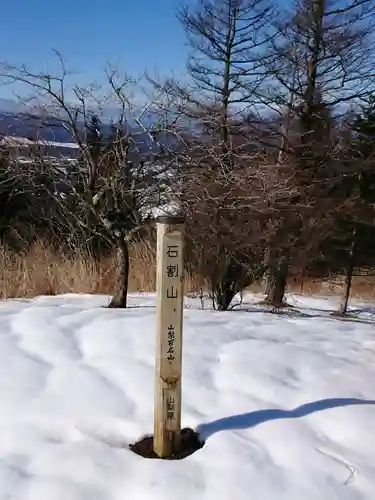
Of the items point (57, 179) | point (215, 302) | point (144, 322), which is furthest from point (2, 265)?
point (144, 322)

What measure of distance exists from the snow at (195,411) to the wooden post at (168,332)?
0.13 meters

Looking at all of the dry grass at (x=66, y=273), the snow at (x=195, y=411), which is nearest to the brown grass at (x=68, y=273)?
the dry grass at (x=66, y=273)

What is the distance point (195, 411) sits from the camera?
277cm

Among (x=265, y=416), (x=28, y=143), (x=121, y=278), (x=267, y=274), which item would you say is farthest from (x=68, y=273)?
(x=265, y=416)

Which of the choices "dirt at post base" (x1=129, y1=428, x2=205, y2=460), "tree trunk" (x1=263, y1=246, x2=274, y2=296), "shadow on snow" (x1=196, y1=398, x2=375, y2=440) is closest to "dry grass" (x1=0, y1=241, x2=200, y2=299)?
"tree trunk" (x1=263, y1=246, x2=274, y2=296)

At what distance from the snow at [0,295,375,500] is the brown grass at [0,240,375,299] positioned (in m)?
2.15

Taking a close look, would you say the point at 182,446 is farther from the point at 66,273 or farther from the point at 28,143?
the point at 66,273

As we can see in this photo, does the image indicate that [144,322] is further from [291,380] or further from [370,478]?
[370,478]

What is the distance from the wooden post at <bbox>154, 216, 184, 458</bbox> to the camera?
7.47 feet

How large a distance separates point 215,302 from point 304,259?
11.2 feet

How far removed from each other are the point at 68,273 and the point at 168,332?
4762mm

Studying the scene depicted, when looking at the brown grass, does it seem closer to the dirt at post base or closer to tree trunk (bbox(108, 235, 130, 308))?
tree trunk (bbox(108, 235, 130, 308))

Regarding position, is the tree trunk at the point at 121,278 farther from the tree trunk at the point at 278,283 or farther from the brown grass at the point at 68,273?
the tree trunk at the point at 278,283

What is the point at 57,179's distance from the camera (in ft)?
17.3
